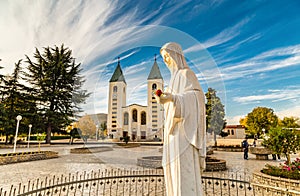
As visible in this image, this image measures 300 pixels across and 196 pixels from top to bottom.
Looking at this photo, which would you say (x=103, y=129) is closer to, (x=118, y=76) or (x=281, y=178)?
(x=118, y=76)

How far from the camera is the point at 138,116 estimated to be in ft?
9.20

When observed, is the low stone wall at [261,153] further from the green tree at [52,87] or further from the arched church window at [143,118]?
the green tree at [52,87]

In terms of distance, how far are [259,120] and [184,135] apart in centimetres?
4618

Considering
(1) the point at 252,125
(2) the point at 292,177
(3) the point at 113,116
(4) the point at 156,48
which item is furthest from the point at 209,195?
(1) the point at 252,125

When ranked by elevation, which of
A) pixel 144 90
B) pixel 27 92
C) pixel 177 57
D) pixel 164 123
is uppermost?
pixel 27 92

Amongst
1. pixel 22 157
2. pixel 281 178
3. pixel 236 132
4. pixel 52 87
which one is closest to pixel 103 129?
pixel 281 178

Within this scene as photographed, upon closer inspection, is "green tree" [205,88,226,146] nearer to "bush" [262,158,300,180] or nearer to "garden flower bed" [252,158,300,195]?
"garden flower bed" [252,158,300,195]

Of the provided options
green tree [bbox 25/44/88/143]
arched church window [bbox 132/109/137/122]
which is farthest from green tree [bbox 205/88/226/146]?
green tree [bbox 25/44/88/143]

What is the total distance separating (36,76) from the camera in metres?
29.6

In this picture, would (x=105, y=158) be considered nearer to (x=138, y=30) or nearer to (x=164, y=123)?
(x=164, y=123)

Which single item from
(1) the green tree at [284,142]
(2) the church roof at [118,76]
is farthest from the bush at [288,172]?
(2) the church roof at [118,76]

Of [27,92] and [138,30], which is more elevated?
[27,92]

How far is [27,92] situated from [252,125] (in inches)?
1712

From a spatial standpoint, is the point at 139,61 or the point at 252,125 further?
the point at 252,125
